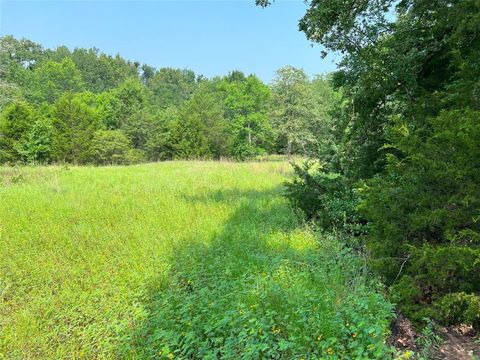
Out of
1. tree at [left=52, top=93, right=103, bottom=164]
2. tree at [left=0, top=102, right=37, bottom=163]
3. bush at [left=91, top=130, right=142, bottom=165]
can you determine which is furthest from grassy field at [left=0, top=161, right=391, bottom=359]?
tree at [left=52, top=93, right=103, bottom=164]

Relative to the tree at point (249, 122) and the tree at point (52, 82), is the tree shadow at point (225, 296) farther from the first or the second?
the tree at point (52, 82)

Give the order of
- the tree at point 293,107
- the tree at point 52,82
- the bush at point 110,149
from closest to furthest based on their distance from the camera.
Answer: the bush at point 110,149 → the tree at point 293,107 → the tree at point 52,82

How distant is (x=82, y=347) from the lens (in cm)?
299

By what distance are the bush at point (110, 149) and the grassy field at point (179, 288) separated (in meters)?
26.0

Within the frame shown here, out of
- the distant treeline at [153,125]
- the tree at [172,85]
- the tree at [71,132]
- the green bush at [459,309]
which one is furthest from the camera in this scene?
the tree at [172,85]

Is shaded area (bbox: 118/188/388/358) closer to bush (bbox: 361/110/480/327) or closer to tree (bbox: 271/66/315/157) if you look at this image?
bush (bbox: 361/110/480/327)

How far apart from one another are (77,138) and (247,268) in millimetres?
32422

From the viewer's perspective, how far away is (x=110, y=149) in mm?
31891

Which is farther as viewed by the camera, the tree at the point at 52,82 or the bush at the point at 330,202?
the tree at the point at 52,82

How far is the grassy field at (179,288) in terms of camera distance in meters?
2.68

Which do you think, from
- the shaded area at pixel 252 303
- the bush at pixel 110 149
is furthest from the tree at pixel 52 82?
the shaded area at pixel 252 303

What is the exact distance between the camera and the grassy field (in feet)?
8.78

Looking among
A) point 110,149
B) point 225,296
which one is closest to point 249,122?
point 110,149

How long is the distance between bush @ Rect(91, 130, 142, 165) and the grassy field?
26.0 meters
